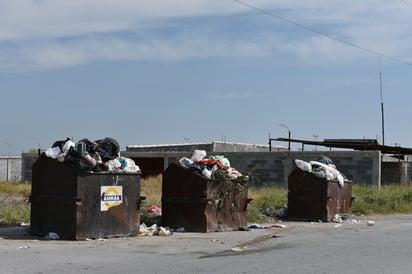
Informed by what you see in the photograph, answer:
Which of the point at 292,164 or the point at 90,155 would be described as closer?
the point at 90,155

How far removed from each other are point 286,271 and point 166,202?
6.05 metres

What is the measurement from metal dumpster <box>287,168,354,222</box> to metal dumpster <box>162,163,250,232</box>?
186 inches

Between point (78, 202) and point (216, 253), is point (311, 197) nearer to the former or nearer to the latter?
point (216, 253)

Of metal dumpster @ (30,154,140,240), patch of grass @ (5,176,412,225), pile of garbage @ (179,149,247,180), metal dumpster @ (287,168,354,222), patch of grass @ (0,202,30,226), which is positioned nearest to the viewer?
metal dumpster @ (30,154,140,240)

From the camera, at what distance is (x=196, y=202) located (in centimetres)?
1447

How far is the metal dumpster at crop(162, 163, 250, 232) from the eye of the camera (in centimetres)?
1448

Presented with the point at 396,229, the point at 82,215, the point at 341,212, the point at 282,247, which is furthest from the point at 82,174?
the point at 341,212

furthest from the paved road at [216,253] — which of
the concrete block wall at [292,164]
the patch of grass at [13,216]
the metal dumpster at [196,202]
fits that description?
the concrete block wall at [292,164]

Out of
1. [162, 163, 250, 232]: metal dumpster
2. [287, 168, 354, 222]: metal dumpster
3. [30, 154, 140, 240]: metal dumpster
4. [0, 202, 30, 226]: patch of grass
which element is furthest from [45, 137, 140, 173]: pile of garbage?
[287, 168, 354, 222]: metal dumpster

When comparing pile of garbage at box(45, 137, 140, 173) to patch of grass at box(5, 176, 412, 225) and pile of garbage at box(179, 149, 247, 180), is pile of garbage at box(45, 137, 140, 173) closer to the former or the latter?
pile of garbage at box(179, 149, 247, 180)

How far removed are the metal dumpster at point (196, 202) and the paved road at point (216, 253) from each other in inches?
16.3

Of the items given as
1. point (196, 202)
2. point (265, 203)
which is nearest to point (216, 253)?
point (196, 202)

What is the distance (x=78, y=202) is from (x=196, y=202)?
3323mm

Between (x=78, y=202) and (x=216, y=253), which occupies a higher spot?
(x=78, y=202)
